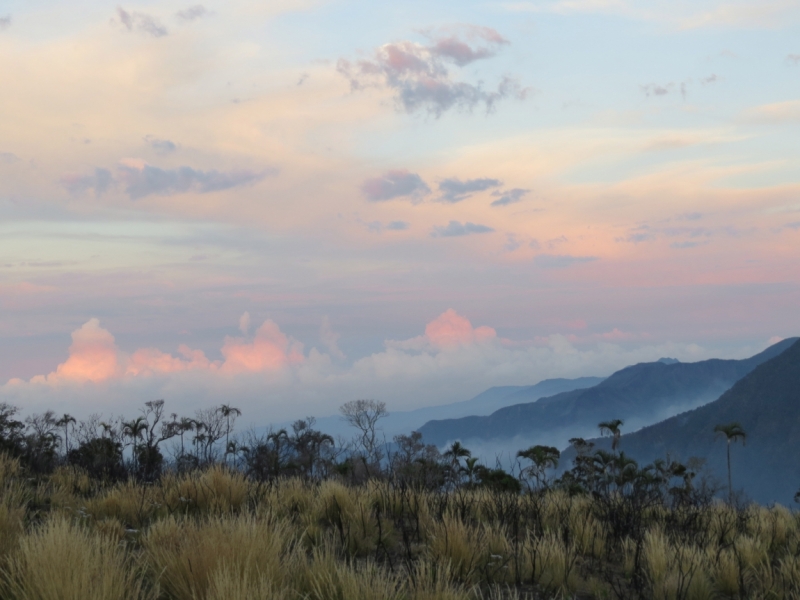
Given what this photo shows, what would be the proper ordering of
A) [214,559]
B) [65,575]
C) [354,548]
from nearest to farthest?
1. [65,575]
2. [214,559]
3. [354,548]

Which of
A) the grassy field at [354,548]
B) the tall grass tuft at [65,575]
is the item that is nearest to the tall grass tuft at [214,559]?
the grassy field at [354,548]

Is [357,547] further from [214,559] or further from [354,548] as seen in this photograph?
[214,559]

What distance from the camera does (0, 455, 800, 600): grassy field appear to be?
4.78m

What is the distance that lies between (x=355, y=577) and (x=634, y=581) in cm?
351

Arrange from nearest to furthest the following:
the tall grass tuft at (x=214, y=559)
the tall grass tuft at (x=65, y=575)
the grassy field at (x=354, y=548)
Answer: the tall grass tuft at (x=65, y=575) → the grassy field at (x=354, y=548) → the tall grass tuft at (x=214, y=559)

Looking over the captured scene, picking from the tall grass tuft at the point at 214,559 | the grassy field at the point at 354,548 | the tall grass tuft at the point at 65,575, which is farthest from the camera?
the tall grass tuft at the point at 214,559

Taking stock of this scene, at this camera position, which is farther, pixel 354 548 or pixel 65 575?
pixel 354 548

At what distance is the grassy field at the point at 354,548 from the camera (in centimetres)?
478

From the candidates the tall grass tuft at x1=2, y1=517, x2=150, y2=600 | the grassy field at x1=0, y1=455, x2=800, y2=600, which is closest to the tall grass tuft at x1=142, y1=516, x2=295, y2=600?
the grassy field at x1=0, y1=455, x2=800, y2=600

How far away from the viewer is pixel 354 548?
24.5 ft

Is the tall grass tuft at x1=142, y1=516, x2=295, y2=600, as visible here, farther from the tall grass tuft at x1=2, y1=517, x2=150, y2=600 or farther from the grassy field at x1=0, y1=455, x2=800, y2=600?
the tall grass tuft at x1=2, y1=517, x2=150, y2=600

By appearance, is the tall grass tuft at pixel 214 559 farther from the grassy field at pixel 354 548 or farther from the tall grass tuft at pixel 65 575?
the tall grass tuft at pixel 65 575

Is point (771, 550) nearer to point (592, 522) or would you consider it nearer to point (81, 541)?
point (592, 522)

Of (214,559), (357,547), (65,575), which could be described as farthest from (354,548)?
(65,575)
